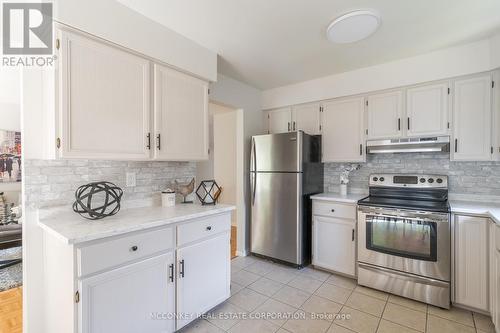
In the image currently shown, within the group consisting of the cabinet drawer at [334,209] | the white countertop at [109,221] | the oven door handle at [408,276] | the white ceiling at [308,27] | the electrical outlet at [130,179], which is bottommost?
the oven door handle at [408,276]

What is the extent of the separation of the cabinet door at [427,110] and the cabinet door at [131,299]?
275cm

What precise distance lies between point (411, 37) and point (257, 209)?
2.48 meters

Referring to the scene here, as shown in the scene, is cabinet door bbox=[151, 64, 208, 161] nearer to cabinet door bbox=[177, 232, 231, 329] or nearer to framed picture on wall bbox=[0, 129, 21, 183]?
cabinet door bbox=[177, 232, 231, 329]

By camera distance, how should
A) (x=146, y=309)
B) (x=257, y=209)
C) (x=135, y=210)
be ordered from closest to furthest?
1. (x=146, y=309)
2. (x=135, y=210)
3. (x=257, y=209)

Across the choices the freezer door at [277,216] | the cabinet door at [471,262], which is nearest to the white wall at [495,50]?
the cabinet door at [471,262]

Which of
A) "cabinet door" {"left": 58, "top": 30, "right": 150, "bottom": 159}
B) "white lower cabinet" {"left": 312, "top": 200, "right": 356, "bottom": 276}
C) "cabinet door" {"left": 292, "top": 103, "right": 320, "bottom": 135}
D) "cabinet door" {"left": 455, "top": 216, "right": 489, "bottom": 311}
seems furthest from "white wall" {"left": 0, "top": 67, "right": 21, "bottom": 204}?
"cabinet door" {"left": 455, "top": 216, "right": 489, "bottom": 311}

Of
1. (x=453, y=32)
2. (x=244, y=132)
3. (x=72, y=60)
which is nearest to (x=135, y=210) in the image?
(x=72, y=60)

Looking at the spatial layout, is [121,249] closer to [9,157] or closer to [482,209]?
[9,157]

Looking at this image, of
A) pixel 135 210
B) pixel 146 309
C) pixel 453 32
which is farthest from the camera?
pixel 453 32

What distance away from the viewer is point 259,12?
1831mm

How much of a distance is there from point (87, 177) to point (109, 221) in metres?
0.50

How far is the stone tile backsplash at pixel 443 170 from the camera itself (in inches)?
95.3

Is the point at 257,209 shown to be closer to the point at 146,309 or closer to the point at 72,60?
the point at 146,309

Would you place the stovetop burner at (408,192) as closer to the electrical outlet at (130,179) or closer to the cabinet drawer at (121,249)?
the cabinet drawer at (121,249)
